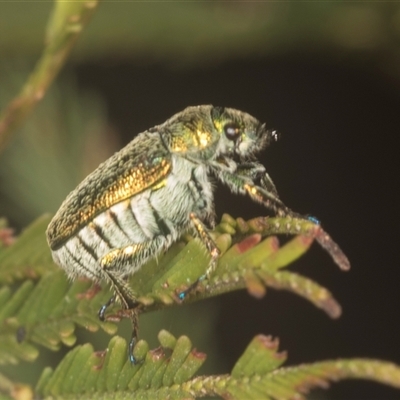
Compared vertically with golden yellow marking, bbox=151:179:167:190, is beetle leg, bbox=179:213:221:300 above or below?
below

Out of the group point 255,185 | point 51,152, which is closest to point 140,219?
point 255,185

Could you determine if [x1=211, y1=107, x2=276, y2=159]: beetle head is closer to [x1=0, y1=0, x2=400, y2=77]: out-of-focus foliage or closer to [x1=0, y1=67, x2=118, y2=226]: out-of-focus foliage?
[x1=0, y1=67, x2=118, y2=226]: out-of-focus foliage

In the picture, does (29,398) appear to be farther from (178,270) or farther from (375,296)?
(375,296)

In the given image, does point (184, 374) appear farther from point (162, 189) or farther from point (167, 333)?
point (162, 189)

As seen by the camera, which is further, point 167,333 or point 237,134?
point 237,134

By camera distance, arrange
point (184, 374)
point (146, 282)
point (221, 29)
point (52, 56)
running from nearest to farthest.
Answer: point (184, 374)
point (146, 282)
point (52, 56)
point (221, 29)

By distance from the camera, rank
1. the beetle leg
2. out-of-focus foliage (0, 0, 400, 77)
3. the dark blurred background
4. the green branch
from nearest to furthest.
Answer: the beetle leg < the green branch < the dark blurred background < out-of-focus foliage (0, 0, 400, 77)

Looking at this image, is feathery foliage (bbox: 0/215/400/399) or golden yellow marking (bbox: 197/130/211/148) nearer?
feathery foliage (bbox: 0/215/400/399)

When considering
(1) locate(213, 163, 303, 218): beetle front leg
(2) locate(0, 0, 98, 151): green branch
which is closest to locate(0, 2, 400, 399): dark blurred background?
(1) locate(213, 163, 303, 218): beetle front leg

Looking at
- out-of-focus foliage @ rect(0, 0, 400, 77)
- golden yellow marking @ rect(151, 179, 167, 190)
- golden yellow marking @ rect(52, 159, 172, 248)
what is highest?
out-of-focus foliage @ rect(0, 0, 400, 77)
